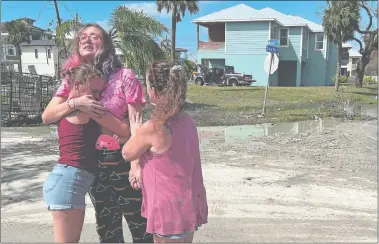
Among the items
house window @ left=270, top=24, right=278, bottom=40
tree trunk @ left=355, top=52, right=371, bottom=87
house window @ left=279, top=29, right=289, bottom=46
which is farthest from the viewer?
house window @ left=279, top=29, right=289, bottom=46

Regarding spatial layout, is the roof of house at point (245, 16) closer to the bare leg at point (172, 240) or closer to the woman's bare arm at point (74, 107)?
the woman's bare arm at point (74, 107)

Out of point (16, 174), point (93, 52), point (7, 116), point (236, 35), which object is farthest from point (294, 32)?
point (93, 52)

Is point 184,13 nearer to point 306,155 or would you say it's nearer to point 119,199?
point 306,155

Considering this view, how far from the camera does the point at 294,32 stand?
1508 inches

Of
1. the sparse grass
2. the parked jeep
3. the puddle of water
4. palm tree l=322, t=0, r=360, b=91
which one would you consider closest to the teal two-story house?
the parked jeep

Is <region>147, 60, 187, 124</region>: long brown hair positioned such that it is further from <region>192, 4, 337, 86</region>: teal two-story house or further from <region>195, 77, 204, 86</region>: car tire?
<region>192, 4, 337, 86</region>: teal two-story house

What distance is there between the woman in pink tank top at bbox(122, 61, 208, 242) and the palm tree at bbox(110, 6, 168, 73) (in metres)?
13.6

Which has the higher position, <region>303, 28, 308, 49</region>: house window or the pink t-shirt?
<region>303, 28, 308, 49</region>: house window

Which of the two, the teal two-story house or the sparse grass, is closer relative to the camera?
the sparse grass

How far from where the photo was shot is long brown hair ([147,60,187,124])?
2.38 metres

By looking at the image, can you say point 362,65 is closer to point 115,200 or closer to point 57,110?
point 115,200

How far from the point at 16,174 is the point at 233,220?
384cm

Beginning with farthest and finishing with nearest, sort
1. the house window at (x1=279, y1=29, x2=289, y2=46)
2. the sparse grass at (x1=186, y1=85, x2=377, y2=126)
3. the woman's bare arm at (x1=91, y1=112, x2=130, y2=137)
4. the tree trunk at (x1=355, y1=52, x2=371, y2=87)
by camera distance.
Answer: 1. the house window at (x1=279, y1=29, x2=289, y2=46)
2. the tree trunk at (x1=355, y1=52, x2=371, y2=87)
3. the sparse grass at (x1=186, y1=85, x2=377, y2=126)
4. the woman's bare arm at (x1=91, y1=112, x2=130, y2=137)

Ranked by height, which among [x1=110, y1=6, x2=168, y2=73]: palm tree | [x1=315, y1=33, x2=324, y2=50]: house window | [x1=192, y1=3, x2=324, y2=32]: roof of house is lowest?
[x1=110, y1=6, x2=168, y2=73]: palm tree
